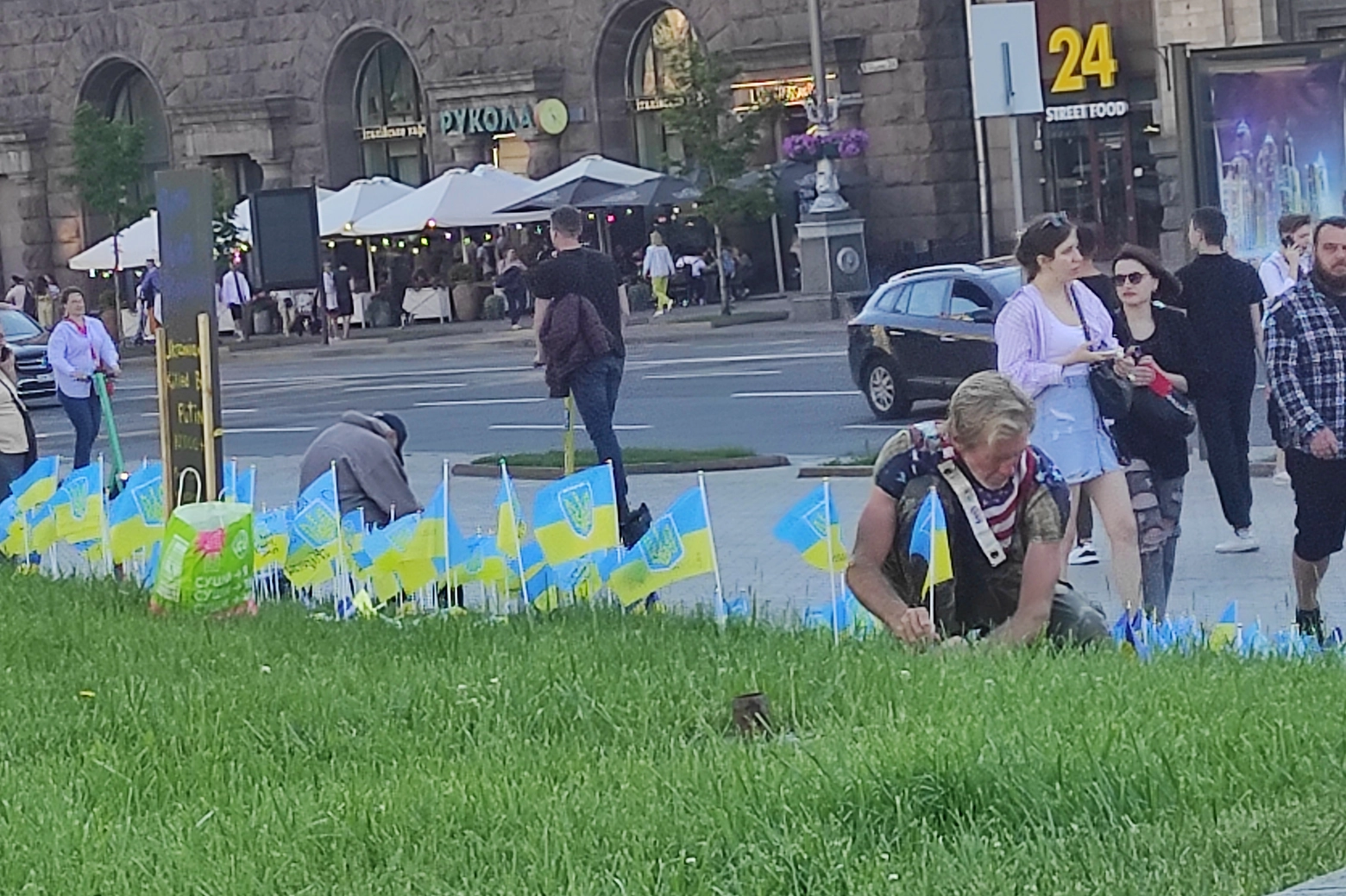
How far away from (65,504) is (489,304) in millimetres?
33873

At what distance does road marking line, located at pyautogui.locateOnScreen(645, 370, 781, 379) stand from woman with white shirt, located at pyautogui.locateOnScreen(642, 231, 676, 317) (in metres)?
12.0

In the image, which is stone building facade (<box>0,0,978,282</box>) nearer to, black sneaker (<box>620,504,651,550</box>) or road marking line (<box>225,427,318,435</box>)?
road marking line (<box>225,427,318,435</box>)

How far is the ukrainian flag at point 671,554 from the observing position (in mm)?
9102

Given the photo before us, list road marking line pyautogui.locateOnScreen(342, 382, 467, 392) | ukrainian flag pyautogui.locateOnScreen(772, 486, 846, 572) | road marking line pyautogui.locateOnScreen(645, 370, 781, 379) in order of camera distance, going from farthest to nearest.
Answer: road marking line pyautogui.locateOnScreen(342, 382, 467, 392)
road marking line pyautogui.locateOnScreen(645, 370, 781, 379)
ukrainian flag pyautogui.locateOnScreen(772, 486, 846, 572)

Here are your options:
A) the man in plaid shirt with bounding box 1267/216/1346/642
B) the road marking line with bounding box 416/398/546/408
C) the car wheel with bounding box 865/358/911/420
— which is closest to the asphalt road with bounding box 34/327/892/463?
the road marking line with bounding box 416/398/546/408

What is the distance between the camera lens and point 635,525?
14117 mm

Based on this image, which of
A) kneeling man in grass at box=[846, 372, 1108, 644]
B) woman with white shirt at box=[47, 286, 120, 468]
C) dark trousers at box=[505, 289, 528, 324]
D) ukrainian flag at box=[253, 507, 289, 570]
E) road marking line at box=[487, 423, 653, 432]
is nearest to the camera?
kneeling man in grass at box=[846, 372, 1108, 644]

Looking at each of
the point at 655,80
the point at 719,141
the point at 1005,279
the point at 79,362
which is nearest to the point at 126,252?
the point at 655,80

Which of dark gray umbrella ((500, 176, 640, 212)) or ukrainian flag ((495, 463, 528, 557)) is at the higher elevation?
dark gray umbrella ((500, 176, 640, 212))

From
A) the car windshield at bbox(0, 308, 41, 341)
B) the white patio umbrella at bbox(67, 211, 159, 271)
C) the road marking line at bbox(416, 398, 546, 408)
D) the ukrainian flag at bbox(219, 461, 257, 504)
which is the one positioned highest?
the white patio umbrella at bbox(67, 211, 159, 271)

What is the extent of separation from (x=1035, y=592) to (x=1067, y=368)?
8.89 feet

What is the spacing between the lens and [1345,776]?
5.86 meters

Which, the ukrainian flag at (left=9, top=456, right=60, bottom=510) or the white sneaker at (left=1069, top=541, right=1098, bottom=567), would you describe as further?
the white sneaker at (left=1069, top=541, right=1098, bottom=567)

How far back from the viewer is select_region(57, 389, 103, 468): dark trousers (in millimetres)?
20781
